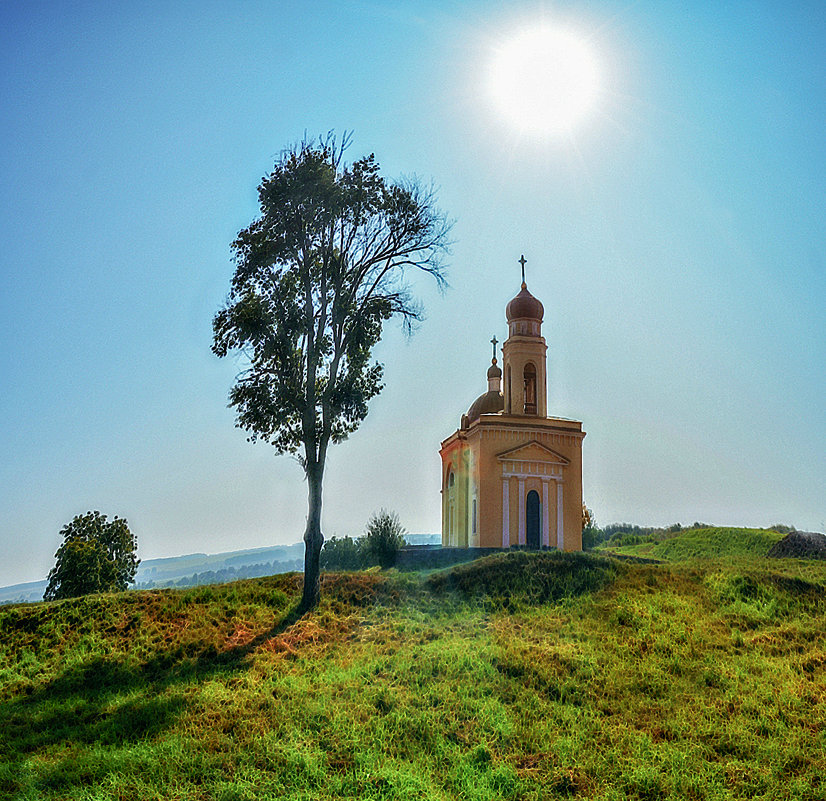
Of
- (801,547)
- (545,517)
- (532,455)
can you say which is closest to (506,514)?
(545,517)

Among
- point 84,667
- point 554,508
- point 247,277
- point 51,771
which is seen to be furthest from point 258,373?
point 554,508

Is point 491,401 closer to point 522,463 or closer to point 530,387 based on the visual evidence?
point 530,387

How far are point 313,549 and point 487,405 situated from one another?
57.1 ft

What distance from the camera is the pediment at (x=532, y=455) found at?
28.4 meters

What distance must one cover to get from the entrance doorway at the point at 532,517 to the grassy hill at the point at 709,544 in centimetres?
530

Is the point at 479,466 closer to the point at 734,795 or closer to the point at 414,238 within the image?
the point at 414,238

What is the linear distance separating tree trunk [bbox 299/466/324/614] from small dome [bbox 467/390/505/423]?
16009mm

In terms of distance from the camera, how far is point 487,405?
3328cm

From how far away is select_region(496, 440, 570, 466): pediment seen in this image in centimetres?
2842

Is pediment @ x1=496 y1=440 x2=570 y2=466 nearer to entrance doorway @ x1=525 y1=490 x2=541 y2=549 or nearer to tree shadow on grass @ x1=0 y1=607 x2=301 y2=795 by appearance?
entrance doorway @ x1=525 y1=490 x2=541 y2=549

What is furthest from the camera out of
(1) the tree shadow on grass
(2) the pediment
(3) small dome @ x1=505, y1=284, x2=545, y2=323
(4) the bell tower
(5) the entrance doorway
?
(3) small dome @ x1=505, y1=284, x2=545, y2=323

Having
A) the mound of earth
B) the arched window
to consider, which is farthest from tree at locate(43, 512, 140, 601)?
the mound of earth

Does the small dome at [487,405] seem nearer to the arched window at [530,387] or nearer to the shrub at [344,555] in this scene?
the arched window at [530,387]

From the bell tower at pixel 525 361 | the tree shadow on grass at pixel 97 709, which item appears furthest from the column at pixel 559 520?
the tree shadow on grass at pixel 97 709
